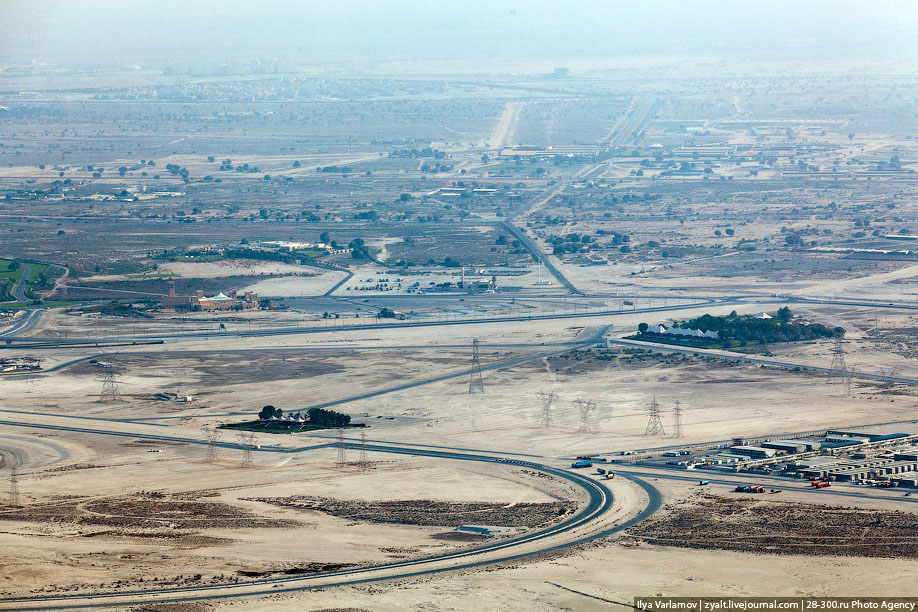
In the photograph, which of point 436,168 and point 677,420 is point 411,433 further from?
point 436,168

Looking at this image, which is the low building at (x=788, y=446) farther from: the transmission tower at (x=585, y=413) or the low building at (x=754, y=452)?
the transmission tower at (x=585, y=413)

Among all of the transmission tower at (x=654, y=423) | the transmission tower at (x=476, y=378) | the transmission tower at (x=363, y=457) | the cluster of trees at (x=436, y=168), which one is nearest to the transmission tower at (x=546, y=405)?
the transmission tower at (x=476, y=378)

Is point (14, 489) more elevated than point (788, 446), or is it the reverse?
point (788, 446)

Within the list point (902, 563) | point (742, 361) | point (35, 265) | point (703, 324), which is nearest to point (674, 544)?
point (902, 563)

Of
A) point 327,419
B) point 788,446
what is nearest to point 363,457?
point 327,419

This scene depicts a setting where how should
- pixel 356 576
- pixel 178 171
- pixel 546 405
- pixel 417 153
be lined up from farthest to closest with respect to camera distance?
pixel 417 153 < pixel 178 171 < pixel 546 405 < pixel 356 576

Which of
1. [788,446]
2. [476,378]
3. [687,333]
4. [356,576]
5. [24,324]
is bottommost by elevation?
[356,576]
